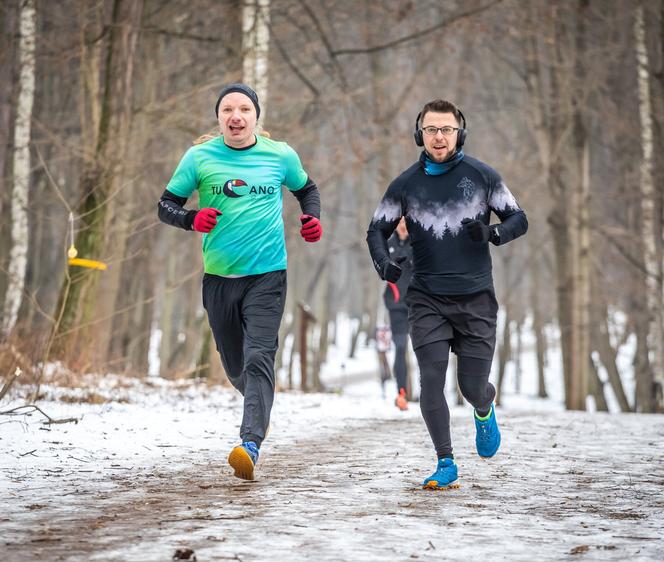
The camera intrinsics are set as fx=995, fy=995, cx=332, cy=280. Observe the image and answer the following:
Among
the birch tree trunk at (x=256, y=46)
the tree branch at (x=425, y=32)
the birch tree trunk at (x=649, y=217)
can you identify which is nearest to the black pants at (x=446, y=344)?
the birch tree trunk at (x=256, y=46)

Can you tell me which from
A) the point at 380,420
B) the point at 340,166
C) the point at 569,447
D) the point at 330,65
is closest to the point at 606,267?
the point at 340,166

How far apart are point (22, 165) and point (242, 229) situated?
1100 cm

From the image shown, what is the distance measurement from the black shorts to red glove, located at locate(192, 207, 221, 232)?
4.14 ft

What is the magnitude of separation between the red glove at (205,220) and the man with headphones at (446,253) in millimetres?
954

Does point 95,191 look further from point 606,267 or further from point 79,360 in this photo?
point 606,267

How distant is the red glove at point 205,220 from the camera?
18.9 feet

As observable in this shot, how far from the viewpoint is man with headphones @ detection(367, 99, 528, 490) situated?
5.77m

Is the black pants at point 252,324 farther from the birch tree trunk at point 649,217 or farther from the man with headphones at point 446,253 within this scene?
the birch tree trunk at point 649,217

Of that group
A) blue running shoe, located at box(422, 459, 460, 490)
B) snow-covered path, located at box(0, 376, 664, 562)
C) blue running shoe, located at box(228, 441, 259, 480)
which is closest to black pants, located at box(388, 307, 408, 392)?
snow-covered path, located at box(0, 376, 664, 562)

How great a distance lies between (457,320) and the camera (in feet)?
19.1

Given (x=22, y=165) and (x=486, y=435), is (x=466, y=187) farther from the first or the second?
(x=22, y=165)

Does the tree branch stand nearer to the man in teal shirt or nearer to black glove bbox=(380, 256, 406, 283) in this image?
the man in teal shirt

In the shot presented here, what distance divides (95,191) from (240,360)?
5.96 metres

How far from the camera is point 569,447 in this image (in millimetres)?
7727
